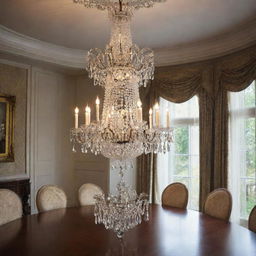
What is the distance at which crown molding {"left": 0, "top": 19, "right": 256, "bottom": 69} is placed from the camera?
350cm

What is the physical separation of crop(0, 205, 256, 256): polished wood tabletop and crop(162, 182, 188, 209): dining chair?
1.94ft

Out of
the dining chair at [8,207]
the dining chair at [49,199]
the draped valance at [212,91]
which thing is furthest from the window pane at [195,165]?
the dining chair at [8,207]

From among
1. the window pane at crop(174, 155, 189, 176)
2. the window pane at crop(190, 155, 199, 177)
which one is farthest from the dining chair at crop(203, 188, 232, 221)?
the window pane at crop(174, 155, 189, 176)

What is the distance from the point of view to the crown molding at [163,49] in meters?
3.50

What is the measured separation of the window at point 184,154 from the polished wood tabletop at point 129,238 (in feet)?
5.61

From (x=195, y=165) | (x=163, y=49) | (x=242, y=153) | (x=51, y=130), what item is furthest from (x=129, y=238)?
(x=51, y=130)

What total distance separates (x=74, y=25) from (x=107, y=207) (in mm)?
2153

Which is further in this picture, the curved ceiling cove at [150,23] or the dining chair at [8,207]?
the curved ceiling cove at [150,23]

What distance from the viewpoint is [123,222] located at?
2.00 meters

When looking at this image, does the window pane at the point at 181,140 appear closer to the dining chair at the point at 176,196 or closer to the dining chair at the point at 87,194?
the dining chair at the point at 176,196

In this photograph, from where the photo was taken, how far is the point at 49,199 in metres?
→ 3.15

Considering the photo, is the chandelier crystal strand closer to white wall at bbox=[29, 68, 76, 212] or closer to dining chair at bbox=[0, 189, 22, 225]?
dining chair at bbox=[0, 189, 22, 225]

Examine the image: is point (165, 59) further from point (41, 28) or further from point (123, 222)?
point (123, 222)

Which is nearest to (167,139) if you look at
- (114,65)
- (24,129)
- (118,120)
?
(118,120)
